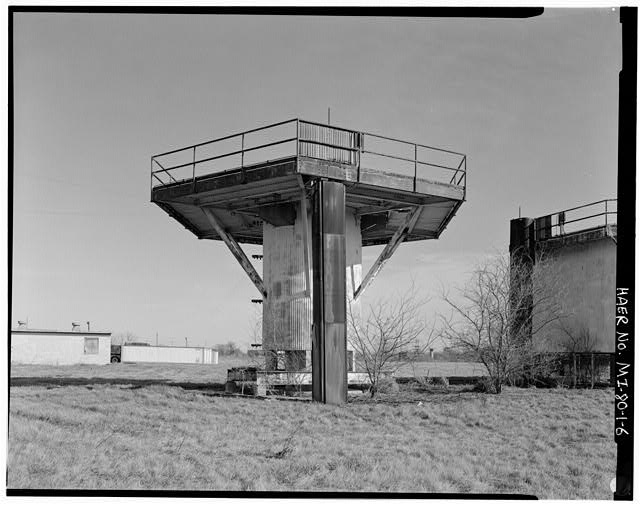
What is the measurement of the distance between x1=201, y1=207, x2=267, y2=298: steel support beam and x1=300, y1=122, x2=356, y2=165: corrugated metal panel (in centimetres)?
432

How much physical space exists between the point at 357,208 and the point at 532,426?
8749 millimetres

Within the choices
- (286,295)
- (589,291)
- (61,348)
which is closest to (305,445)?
(286,295)

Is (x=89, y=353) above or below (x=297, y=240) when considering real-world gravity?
below

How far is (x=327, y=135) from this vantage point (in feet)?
59.8

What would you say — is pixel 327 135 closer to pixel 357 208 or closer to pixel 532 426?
pixel 357 208

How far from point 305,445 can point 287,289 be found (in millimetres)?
8814

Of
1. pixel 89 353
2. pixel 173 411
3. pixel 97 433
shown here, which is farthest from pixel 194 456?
pixel 89 353

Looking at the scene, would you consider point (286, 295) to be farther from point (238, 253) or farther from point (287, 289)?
point (238, 253)

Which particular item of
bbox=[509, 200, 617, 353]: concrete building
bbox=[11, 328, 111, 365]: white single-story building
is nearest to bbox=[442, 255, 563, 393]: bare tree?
bbox=[509, 200, 617, 353]: concrete building

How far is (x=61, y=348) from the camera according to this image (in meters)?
41.3

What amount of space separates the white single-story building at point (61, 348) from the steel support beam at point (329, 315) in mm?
26086

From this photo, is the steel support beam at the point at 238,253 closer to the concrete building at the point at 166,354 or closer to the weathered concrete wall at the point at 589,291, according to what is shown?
the weathered concrete wall at the point at 589,291

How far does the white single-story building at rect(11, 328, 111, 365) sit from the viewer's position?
39719 mm

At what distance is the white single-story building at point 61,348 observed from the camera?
130 feet
